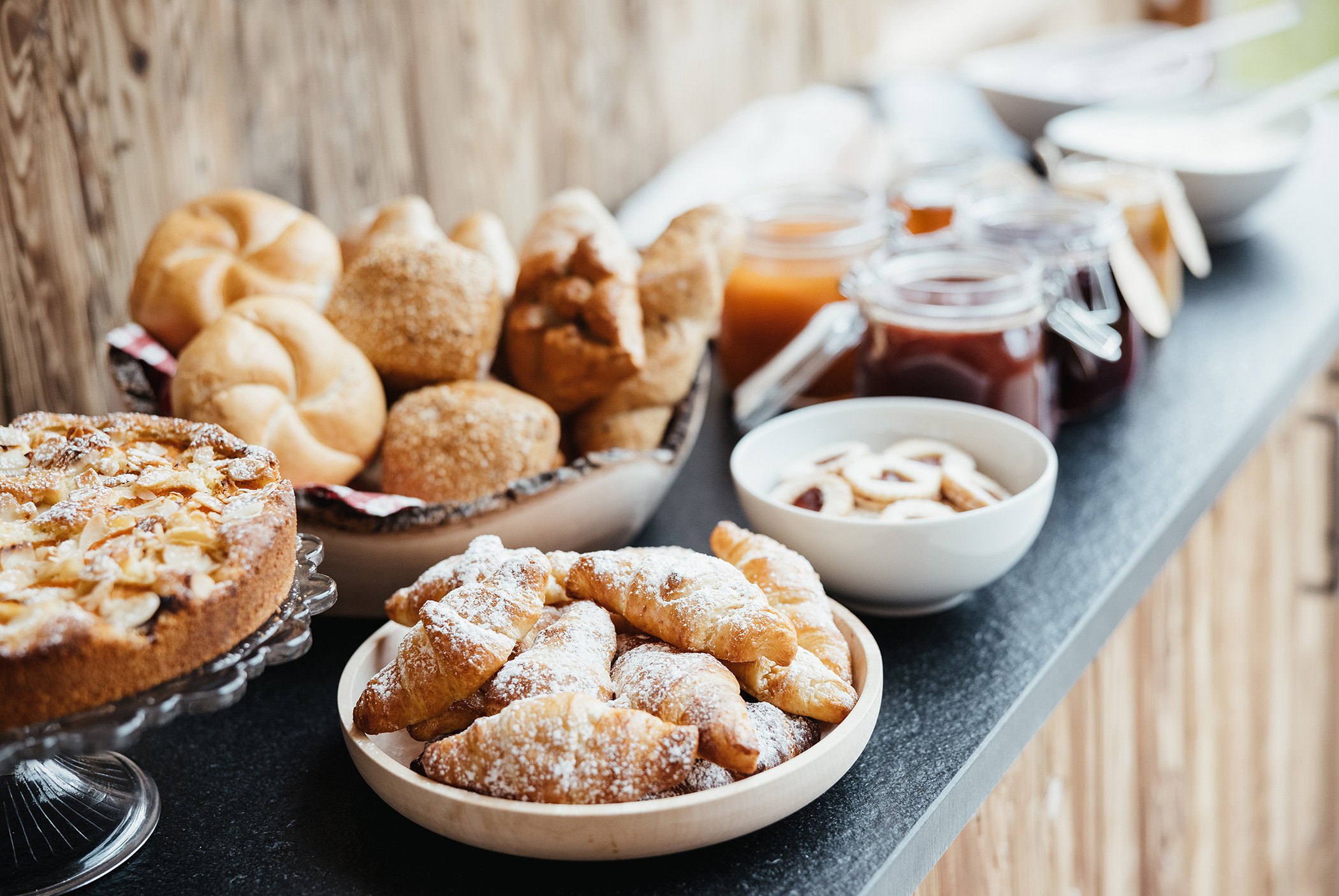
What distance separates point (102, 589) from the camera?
0.59 m

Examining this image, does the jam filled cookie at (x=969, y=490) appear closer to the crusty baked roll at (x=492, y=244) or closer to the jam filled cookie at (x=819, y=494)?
the jam filled cookie at (x=819, y=494)

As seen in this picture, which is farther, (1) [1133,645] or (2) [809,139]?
(2) [809,139]

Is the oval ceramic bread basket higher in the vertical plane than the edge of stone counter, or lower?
higher

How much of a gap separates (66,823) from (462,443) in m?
0.38

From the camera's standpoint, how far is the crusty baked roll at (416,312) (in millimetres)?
988

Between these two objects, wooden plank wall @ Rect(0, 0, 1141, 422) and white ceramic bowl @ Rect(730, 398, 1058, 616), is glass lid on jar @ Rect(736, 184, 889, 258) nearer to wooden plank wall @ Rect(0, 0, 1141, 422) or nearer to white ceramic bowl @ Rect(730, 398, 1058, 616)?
white ceramic bowl @ Rect(730, 398, 1058, 616)

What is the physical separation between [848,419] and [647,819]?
0.53 metres

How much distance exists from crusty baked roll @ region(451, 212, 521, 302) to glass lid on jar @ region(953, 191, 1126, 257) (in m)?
0.51

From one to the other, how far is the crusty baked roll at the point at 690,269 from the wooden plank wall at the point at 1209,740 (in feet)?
1.52

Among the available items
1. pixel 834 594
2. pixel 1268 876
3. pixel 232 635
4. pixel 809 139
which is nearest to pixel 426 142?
pixel 809 139

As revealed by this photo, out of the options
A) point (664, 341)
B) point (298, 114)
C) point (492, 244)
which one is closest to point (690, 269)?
point (664, 341)

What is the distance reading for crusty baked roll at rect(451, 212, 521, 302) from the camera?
3.66 feet

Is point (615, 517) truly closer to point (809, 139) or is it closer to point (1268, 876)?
point (809, 139)

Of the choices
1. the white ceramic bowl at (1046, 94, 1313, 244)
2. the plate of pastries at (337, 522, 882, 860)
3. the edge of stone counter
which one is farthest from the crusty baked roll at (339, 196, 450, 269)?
the white ceramic bowl at (1046, 94, 1313, 244)
